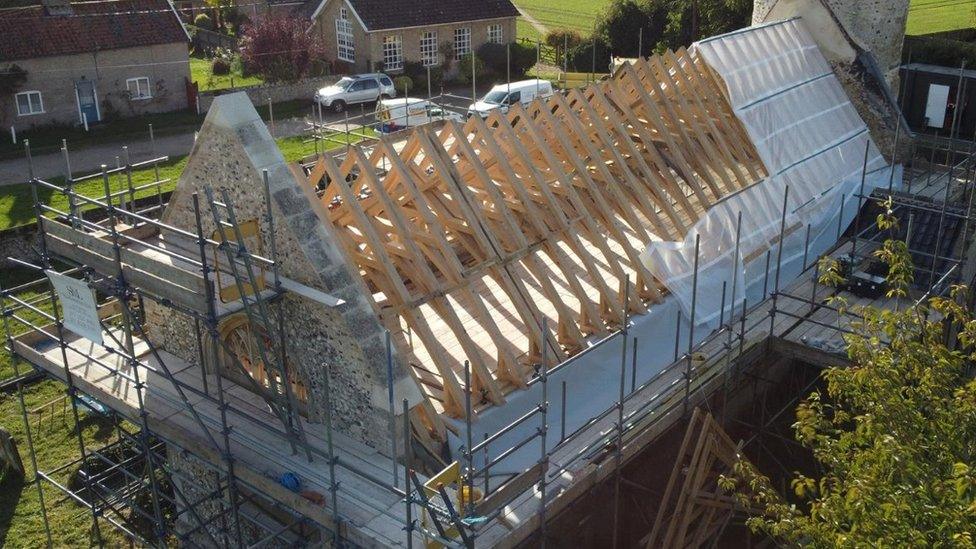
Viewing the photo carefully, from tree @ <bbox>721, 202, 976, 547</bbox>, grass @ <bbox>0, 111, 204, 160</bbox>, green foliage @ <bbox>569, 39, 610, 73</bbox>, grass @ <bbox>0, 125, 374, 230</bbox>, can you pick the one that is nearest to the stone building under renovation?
tree @ <bbox>721, 202, 976, 547</bbox>

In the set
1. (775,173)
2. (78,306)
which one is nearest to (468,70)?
(775,173)

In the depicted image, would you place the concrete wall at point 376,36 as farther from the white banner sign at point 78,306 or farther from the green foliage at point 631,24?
the white banner sign at point 78,306

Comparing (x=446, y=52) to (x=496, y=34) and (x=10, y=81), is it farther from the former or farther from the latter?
(x=10, y=81)

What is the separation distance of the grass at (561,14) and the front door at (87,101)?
20.2m

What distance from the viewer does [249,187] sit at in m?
10.3

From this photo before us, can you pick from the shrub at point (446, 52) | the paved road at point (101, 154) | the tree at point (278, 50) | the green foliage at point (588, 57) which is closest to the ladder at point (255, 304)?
the paved road at point (101, 154)

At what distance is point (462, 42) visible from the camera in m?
38.0

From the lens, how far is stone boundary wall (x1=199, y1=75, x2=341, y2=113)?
32719 millimetres

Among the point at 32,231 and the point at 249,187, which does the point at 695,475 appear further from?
the point at 32,231

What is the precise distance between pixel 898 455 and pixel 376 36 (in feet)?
100

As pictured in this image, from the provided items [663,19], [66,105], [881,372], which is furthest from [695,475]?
[663,19]

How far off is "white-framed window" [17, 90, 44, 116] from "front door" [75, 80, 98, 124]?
1.09m

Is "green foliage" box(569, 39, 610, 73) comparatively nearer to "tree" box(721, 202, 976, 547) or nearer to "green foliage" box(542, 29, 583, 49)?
"green foliage" box(542, 29, 583, 49)

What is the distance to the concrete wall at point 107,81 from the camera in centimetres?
2948
